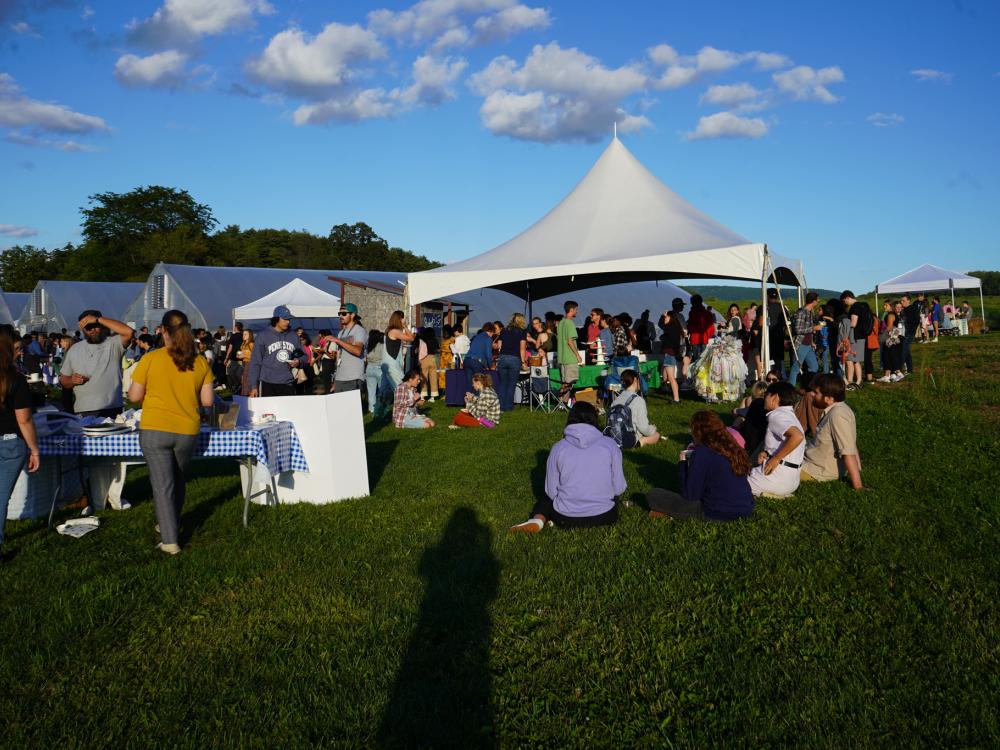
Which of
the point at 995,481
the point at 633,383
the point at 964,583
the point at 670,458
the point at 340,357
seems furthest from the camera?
the point at 340,357

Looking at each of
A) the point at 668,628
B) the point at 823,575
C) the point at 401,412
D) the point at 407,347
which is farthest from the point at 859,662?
the point at 407,347

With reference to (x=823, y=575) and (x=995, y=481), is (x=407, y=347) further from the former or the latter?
(x=823, y=575)

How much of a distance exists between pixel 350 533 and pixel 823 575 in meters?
3.28

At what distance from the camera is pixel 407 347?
1520 centimetres

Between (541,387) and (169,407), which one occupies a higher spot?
(169,407)

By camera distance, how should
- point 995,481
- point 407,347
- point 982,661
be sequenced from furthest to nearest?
point 407,347
point 995,481
point 982,661

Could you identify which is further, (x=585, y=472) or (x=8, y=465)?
(x=585, y=472)

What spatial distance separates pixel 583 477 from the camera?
5859mm

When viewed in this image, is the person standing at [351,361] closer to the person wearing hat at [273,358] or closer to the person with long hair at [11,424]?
the person wearing hat at [273,358]

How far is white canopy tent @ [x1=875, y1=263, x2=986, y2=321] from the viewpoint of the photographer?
105 feet

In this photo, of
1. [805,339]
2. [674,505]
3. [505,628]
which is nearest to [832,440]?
[674,505]

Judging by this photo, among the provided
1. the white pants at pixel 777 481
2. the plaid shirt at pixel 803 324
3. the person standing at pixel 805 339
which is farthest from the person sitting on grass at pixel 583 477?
the plaid shirt at pixel 803 324

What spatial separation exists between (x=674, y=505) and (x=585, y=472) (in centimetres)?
84

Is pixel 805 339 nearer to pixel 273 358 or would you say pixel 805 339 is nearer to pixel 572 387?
pixel 572 387
